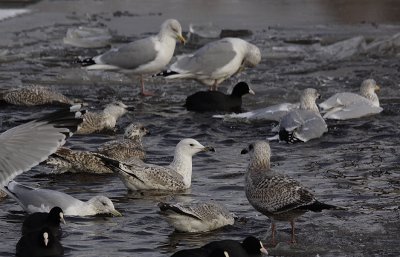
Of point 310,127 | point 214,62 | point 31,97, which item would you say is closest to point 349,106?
point 310,127

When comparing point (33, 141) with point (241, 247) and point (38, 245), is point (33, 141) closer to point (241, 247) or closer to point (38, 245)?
point (38, 245)

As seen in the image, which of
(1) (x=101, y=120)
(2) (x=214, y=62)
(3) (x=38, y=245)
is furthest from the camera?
(2) (x=214, y=62)

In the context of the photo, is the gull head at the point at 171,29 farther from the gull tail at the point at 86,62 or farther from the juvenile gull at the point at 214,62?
the gull tail at the point at 86,62

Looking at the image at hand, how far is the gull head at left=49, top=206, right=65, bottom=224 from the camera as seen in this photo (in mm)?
8062

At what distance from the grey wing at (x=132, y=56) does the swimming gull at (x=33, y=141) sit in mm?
7871

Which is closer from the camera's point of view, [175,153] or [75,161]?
[175,153]

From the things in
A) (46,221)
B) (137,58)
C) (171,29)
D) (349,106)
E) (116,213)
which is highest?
(171,29)

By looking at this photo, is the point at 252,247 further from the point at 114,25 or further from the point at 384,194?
the point at 114,25

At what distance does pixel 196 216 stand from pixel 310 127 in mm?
4007

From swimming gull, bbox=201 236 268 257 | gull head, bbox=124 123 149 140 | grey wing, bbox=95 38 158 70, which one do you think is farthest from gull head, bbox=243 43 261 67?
swimming gull, bbox=201 236 268 257

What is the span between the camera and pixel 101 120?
12562 mm

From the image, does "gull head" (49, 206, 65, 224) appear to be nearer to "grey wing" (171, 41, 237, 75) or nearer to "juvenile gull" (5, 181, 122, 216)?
"juvenile gull" (5, 181, 122, 216)

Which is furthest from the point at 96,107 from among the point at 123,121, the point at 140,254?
the point at 140,254

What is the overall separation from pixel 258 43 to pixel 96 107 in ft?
17.5
